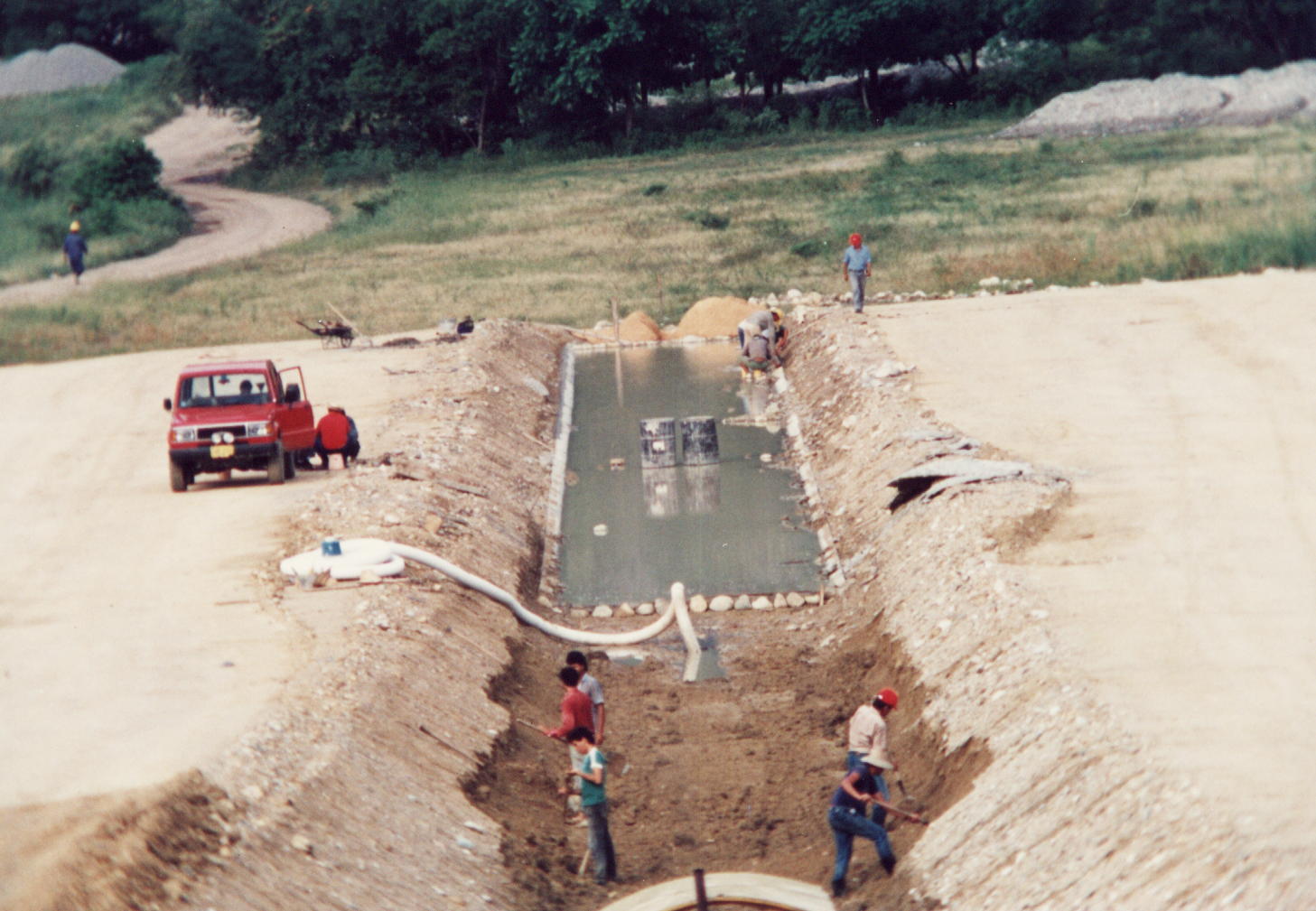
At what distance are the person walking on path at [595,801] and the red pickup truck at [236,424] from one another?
11.9 meters

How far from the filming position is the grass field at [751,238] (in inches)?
1687

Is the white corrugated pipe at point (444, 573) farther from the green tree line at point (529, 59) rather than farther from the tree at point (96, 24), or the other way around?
the tree at point (96, 24)

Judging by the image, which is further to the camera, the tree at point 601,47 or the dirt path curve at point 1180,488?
the tree at point 601,47

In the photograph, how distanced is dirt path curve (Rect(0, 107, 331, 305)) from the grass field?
2.79m

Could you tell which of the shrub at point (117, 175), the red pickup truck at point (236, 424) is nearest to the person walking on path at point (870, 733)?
the red pickup truck at point (236, 424)

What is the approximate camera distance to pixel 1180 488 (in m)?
20.9

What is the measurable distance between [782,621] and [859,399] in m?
8.12

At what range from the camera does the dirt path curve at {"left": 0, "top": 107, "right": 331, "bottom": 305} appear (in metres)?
55.7

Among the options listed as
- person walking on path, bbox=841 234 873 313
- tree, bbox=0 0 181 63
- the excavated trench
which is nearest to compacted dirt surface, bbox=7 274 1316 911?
the excavated trench

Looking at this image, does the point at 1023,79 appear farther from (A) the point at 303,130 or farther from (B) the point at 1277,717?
(B) the point at 1277,717

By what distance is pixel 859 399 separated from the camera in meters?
28.9

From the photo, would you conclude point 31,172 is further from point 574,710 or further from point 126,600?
point 574,710

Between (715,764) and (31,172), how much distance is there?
64075 millimetres

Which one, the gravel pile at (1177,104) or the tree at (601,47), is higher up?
the tree at (601,47)
